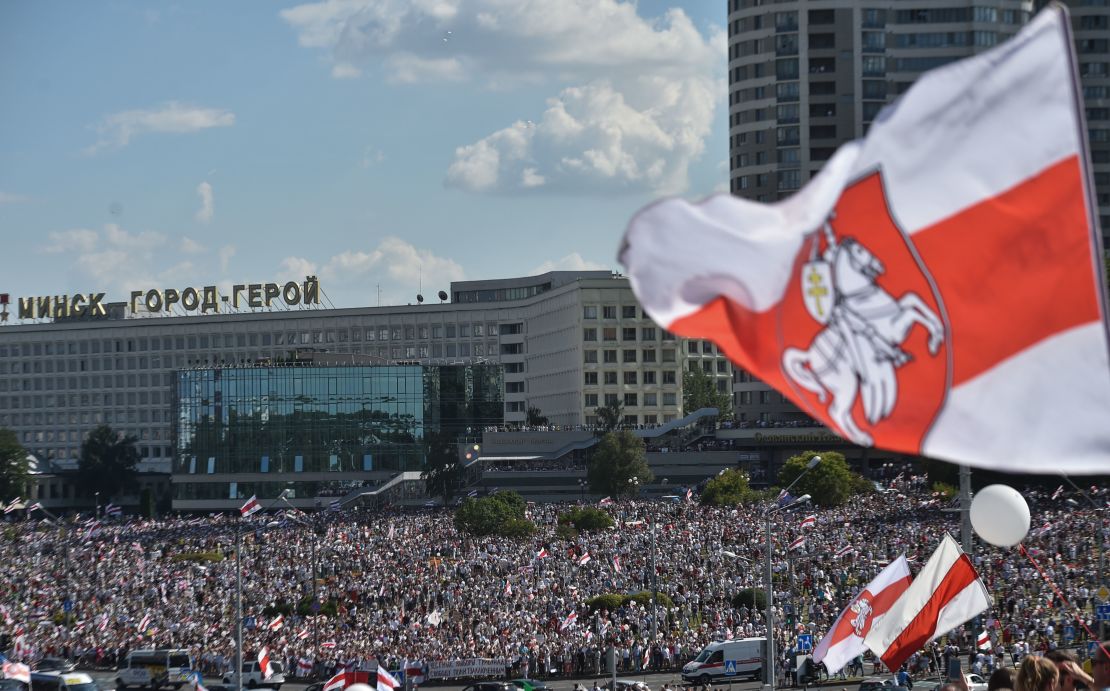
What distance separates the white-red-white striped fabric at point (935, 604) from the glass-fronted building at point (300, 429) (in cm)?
10831

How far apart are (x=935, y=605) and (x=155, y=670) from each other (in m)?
36.0

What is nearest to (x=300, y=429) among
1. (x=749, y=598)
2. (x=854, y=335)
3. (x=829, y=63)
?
(x=829, y=63)

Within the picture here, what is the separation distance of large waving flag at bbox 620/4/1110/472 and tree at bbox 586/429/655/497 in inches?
3591

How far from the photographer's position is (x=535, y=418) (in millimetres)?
134000

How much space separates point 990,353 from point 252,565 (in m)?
64.2

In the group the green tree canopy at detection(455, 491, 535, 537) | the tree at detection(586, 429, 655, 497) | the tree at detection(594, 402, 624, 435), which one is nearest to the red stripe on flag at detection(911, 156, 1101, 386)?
the green tree canopy at detection(455, 491, 535, 537)

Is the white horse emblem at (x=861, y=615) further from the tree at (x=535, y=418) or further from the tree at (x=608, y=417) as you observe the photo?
the tree at (x=535, y=418)

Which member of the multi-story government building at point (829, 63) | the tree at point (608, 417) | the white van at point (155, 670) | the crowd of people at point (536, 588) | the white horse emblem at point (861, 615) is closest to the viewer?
the white horse emblem at point (861, 615)

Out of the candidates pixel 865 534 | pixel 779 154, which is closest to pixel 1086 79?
pixel 779 154

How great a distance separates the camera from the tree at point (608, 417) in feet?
397

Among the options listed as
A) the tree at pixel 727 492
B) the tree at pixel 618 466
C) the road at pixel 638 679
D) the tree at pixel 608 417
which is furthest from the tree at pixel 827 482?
the tree at pixel 608 417

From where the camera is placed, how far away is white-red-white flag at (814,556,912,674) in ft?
63.3

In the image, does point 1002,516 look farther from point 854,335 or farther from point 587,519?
point 587,519

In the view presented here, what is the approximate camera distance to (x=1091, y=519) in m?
53.0
